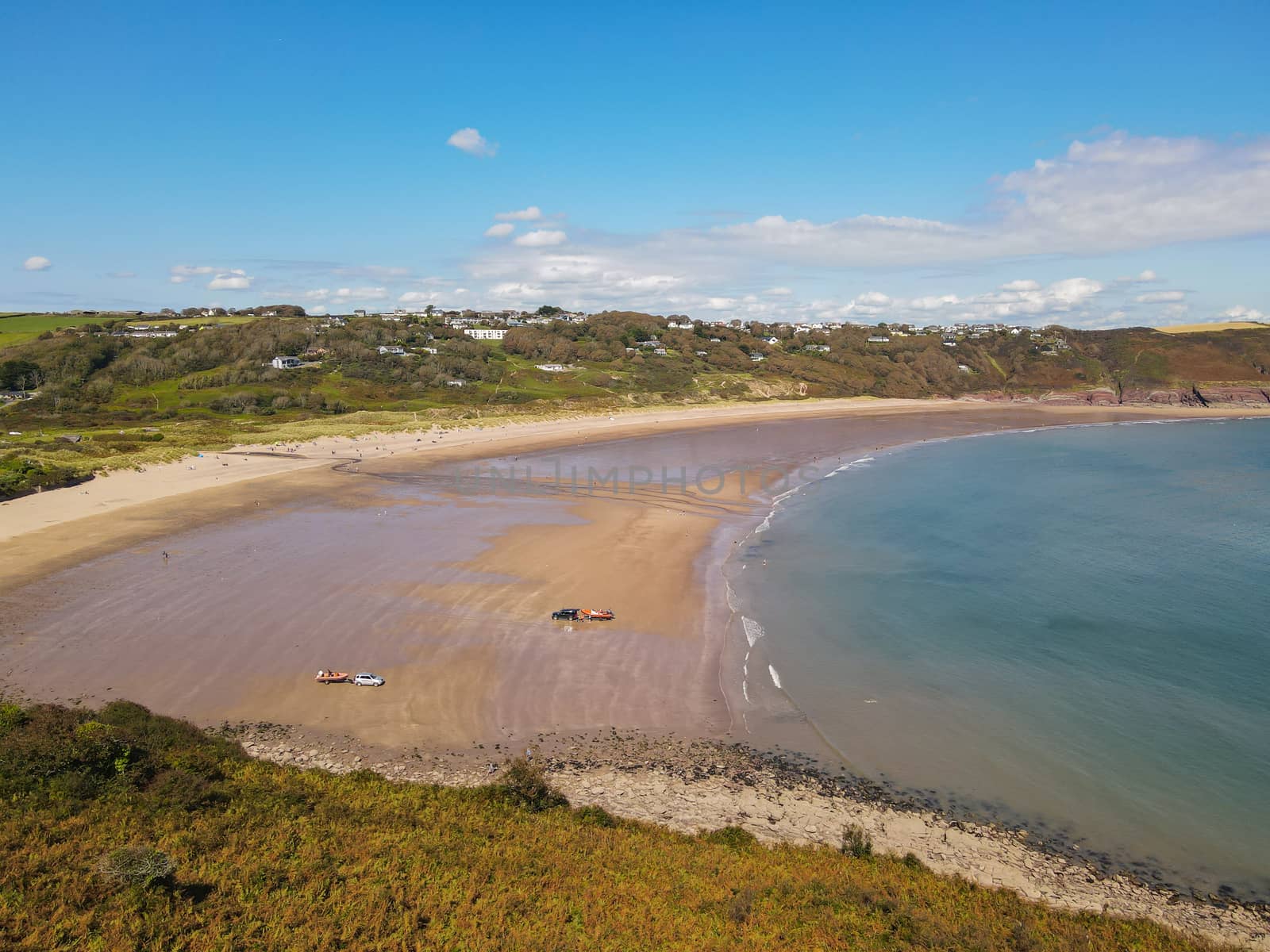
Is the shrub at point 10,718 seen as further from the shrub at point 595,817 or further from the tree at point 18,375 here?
the tree at point 18,375

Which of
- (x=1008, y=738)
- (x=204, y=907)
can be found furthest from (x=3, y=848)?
(x=1008, y=738)

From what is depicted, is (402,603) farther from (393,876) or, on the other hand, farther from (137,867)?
(137,867)

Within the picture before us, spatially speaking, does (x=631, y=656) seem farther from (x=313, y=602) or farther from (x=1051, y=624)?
(x=1051, y=624)

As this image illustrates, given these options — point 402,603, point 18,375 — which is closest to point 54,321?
point 18,375

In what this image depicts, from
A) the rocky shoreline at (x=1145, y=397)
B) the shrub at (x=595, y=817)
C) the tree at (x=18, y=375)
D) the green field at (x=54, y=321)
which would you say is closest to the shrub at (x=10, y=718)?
the shrub at (x=595, y=817)

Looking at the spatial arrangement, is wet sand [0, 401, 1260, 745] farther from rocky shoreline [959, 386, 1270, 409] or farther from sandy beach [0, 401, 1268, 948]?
rocky shoreline [959, 386, 1270, 409]
